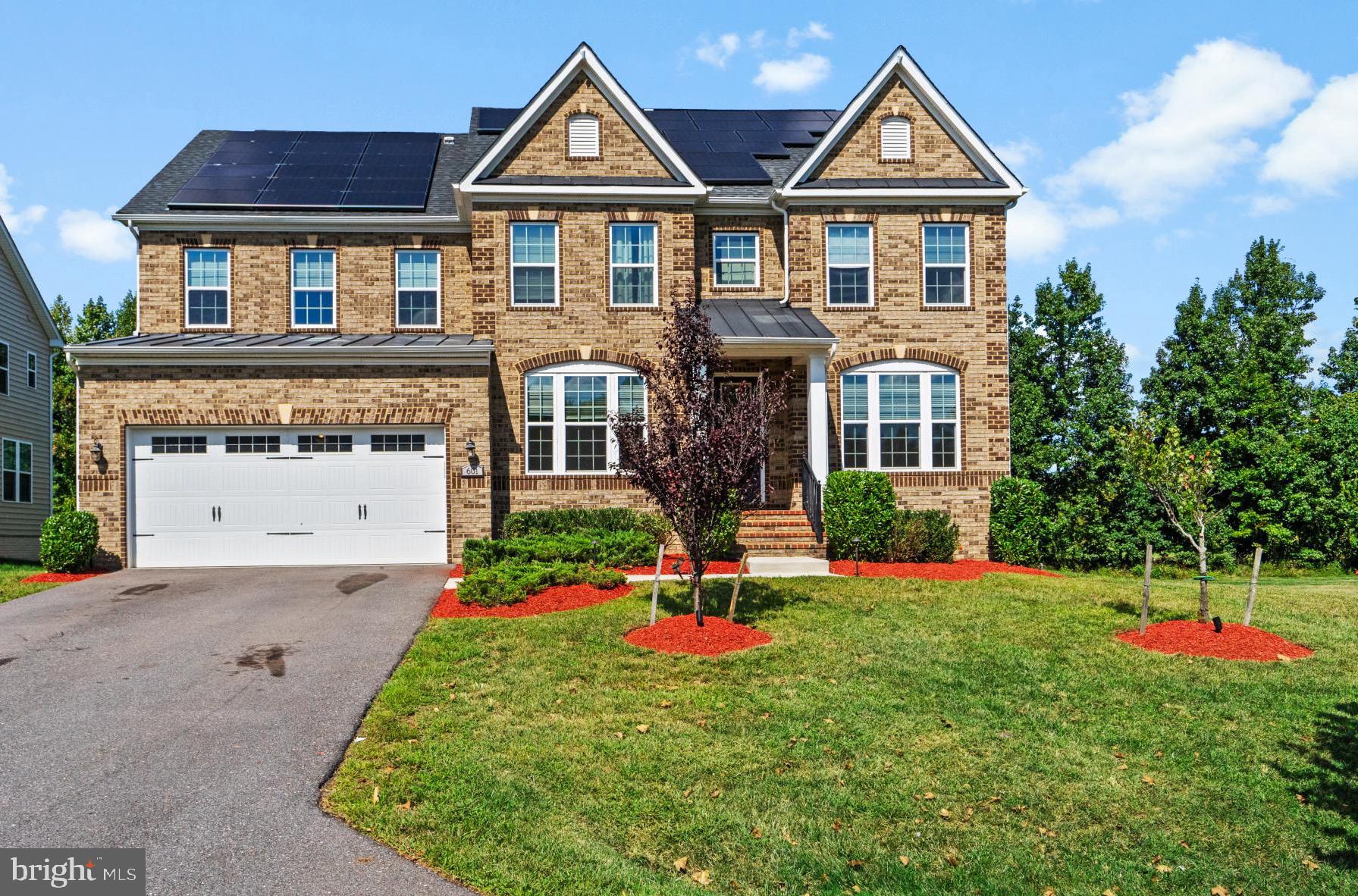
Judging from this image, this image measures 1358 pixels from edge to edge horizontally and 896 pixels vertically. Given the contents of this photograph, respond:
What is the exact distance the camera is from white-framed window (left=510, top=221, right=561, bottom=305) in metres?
17.6

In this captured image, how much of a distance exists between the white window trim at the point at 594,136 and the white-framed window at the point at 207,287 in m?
7.98

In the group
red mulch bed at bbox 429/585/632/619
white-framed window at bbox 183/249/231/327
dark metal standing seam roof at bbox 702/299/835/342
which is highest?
white-framed window at bbox 183/249/231/327

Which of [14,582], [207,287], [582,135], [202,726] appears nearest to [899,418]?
[582,135]

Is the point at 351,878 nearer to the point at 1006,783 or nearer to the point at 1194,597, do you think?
the point at 1006,783

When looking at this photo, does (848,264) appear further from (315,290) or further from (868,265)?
(315,290)

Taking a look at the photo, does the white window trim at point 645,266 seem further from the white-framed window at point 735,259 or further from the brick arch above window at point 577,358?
the white-framed window at point 735,259

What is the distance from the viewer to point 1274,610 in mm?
12117

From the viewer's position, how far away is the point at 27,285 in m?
24.4

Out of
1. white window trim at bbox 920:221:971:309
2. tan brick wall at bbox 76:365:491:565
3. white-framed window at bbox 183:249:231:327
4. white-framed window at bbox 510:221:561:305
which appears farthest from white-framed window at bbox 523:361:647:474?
white-framed window at bbox 183:249:231:327

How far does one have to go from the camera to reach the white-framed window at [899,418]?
1817 cm

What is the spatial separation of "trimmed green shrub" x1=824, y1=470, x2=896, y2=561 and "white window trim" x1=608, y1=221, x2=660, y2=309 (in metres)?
5.44

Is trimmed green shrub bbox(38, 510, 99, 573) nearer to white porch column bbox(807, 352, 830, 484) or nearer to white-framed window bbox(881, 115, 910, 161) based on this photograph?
white porch column bbox(807, 352, 830, 484)

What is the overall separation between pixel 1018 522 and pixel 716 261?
8.68m

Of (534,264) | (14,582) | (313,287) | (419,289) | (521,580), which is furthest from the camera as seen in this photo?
(419,289)
